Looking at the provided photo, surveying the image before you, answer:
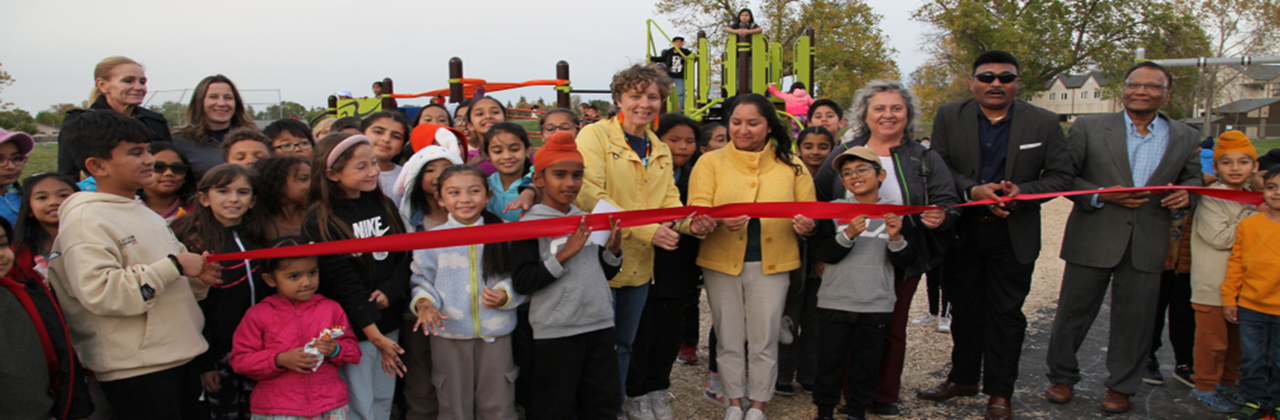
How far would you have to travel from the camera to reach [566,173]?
3.20 meters

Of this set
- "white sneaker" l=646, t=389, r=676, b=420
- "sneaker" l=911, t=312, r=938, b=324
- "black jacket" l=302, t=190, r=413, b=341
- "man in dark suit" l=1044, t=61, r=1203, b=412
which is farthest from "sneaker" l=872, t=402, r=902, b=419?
"black jacket" l=302, t=190, r=413, b=341

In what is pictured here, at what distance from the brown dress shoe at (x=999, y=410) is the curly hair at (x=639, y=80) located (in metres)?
2.66

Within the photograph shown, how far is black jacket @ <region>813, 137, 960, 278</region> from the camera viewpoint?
12.0 feet

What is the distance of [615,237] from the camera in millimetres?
3172

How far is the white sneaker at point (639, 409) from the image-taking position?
3924 mm

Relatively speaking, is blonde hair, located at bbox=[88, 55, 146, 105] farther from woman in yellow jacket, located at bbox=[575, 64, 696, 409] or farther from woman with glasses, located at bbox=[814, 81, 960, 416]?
woman with glasses, located at bbox=[814, 81, 960, 416]

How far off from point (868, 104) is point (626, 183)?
1.52 metres

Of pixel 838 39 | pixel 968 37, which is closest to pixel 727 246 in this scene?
pixel 838 39

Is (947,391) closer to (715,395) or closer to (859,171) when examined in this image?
(715,395)

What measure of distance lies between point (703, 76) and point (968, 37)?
72.2ft

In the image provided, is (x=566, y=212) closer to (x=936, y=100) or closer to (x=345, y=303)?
(x=345, y=303)

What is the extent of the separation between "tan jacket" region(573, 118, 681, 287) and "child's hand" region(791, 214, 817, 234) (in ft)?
2.36

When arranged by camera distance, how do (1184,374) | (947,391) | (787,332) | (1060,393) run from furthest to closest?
(1184,374) < (787,332) < (947,391) < (1060,393)

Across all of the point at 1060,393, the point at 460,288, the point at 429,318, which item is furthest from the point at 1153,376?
the point at 429,318
